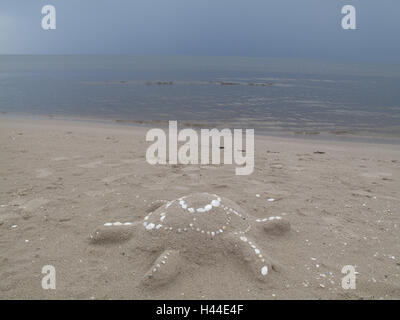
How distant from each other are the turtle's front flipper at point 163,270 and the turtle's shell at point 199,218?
38 cm

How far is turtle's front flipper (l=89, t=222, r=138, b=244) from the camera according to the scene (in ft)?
13.7

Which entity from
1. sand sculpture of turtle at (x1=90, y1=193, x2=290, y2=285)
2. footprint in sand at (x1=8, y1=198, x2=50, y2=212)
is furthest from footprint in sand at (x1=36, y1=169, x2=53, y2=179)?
sand sculpture of turtle at (x1=90, y1=193, x2=290, y2=285)

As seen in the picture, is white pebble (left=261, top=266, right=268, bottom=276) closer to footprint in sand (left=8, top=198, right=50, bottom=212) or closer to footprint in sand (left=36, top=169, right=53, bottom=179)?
footprint in sand (left=8, top=198, right=50, bottom=212)

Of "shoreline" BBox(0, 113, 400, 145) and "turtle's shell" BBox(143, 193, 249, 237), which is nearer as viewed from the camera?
"turtle's shell" BBox(143, 193, 249, 237)

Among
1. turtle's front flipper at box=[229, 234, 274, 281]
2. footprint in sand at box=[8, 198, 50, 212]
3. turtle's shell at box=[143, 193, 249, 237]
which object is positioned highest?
turtle's shell at box=[143, 193, 249, 237]

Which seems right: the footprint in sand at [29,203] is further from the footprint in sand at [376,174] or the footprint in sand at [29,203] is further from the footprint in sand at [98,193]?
the footprint in sand at [376,174]

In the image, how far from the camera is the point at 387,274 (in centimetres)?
367

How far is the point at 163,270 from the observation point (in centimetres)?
344

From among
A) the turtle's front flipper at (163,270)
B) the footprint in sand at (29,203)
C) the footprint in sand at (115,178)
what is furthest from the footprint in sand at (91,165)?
the turtle's front flipper at (163,270)

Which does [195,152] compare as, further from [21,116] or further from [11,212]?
[21,116]

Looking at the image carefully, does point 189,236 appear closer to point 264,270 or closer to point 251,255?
point 251,255

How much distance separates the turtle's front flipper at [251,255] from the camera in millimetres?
3542

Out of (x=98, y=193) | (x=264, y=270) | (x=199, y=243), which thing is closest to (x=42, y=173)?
(x=98, y=193)
